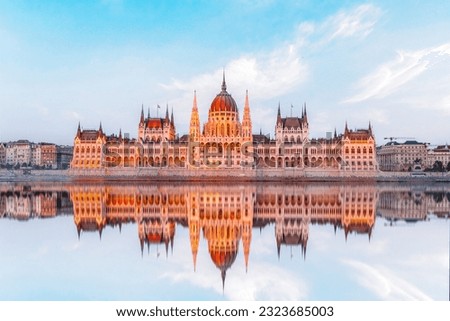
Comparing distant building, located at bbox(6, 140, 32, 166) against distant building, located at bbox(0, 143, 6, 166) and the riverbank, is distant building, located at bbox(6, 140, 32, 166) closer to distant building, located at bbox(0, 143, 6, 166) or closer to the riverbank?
distant building, located at bbox(0, 143, 6, 166)

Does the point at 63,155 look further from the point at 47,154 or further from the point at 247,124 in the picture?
the point at 247,124

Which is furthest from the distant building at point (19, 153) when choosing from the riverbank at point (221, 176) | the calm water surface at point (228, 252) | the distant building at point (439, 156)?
the calm water surface at point (228, 252)

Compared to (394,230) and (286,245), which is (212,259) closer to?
(286,245)

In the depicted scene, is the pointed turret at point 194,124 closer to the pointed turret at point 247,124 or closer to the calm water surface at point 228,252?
the pointed turret at point 247,124

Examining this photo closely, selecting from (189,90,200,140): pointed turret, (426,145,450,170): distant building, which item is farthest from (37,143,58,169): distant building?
(426,145,450,170): distant building

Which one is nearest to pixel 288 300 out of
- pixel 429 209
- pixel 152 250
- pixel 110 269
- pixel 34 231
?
pixel 110 269

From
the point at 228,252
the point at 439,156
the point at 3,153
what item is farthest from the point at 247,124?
the point at 228,252
